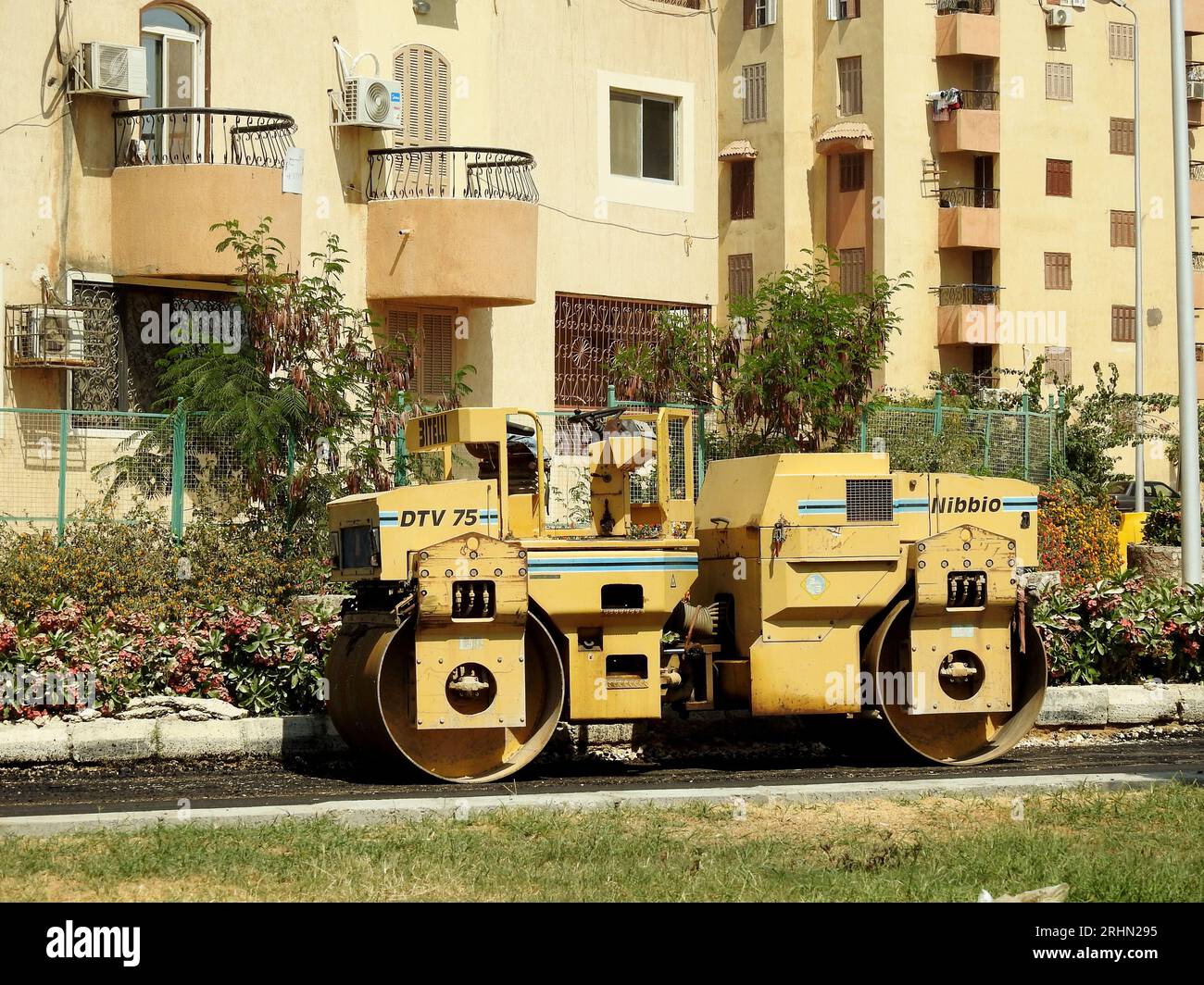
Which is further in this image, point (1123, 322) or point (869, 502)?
point (1123, 322)

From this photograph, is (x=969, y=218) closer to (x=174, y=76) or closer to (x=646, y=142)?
(x=646, y=142)

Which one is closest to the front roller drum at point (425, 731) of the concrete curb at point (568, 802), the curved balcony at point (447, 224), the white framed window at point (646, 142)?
the concrete curb at point (568, 802)

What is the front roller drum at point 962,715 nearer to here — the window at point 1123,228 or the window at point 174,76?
the window at point 174,76

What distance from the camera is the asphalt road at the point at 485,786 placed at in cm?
1364

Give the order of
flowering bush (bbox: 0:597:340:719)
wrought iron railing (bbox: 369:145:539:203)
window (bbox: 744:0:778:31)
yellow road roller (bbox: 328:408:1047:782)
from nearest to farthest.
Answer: yellow road roller (bbox: 328:408:1047:782) < flowering bush (bbox: 0:597:340:719) < wrought iron railing (bbox: 369:145:539:203) < window (bbox: 744:0:778:31)

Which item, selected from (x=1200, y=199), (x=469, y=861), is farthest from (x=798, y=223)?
(x=469, y=861)

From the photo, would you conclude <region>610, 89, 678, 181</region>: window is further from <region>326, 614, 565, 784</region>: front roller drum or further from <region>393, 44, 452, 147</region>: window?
<region>326, 614, 565, 784</region>: front roller drum

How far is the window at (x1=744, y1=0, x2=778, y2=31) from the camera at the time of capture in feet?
139

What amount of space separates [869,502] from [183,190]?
492 inches

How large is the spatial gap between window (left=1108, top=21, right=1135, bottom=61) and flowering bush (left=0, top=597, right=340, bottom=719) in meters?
35.6

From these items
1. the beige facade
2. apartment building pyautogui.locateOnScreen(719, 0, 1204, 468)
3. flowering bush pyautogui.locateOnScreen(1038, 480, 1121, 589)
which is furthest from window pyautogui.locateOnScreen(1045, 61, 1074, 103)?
flowering bush pyautogui.locateOnScreen(1038, 480, 1121, 589)

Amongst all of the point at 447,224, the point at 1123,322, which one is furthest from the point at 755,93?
the point at 447,224

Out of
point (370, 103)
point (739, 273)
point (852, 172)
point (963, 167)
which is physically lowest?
point (739, 273)

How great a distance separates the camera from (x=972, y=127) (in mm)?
44031
